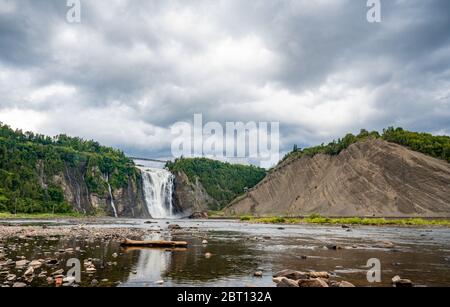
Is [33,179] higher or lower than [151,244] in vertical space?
higher

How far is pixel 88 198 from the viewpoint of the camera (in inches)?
7382

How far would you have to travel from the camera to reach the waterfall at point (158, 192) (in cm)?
17625

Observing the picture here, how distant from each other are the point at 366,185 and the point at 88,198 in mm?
132400

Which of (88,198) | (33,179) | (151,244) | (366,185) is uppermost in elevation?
(33,179)

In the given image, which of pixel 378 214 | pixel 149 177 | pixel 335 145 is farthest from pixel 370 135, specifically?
pixel 149 177

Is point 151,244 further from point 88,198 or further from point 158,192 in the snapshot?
point 88,198

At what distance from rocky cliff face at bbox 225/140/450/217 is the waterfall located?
146ft

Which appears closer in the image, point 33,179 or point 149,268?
point 149,268

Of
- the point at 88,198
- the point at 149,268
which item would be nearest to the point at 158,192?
the point at 88,198

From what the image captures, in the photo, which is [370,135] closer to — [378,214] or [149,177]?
[378,214]

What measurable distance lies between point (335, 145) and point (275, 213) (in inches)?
1500

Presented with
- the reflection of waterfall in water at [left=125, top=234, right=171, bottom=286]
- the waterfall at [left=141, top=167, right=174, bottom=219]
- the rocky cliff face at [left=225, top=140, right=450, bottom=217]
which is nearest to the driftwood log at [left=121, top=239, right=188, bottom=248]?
the reflection of waterfall in water at [left=125, top=234, right=171, bottom=286]

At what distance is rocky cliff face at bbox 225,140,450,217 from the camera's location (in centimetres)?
11219

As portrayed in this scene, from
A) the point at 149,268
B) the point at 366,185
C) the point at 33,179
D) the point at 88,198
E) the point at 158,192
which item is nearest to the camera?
the point at 149,268
